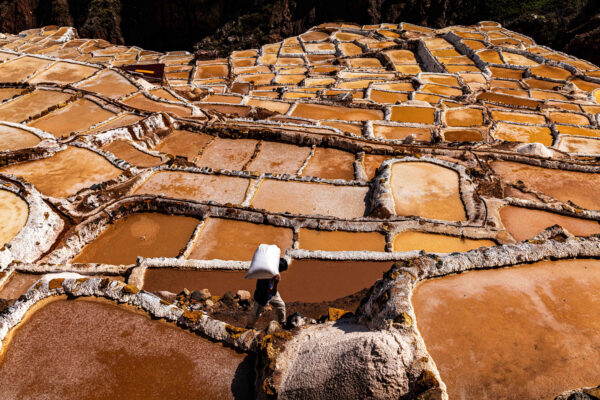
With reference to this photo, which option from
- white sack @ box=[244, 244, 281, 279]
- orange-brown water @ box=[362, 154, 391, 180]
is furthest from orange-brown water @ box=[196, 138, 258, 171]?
white sack @ box=[244, 244, 281, 279]

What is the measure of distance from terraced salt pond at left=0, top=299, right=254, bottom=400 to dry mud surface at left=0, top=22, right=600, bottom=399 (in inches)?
1.0

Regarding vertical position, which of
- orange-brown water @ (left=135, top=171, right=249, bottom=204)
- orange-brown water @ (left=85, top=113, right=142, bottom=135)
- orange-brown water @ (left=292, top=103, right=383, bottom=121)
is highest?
orange-brown water @ (left=85, top=113, right=142, bottom=135)

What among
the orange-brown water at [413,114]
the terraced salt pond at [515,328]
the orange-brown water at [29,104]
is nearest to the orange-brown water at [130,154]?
the orange-brown water at [29,104]

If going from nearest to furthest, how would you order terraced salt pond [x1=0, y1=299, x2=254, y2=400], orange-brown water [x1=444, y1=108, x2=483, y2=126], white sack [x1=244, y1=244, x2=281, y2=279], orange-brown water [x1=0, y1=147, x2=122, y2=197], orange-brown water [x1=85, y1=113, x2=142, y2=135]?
terraced salt pond [x1=0, y1=299, x2=254, y2=400], white sack [x1=244, y1=244, x2=281, y2=279], orange-brown water [x1=0, y1=147, x2=122, y2=197], orange-brown water [x1=85, y1=113, x2=142, y2=135], orange-brown water [x1=444, y1=108, x2=483, y2=126]

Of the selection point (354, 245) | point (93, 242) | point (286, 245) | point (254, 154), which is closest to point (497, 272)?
point (354, 245)

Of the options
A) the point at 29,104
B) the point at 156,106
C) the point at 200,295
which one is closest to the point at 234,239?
the point at 200,295

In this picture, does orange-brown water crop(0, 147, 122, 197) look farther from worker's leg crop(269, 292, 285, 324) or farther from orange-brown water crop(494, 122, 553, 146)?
orange-brown water crop(494, 122, 553, 146)

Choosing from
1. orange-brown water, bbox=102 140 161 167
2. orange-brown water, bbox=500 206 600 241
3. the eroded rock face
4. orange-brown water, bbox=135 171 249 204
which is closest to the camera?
the eroded rock face

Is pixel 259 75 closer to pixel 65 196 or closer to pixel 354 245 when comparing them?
pixel 65 196

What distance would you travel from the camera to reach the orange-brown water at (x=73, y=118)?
48.6 ft

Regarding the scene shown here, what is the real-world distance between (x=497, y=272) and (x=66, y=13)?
222 feet

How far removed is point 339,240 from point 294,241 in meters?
1.00

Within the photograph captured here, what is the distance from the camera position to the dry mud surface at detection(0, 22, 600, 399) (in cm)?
497

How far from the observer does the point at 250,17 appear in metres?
49.1
